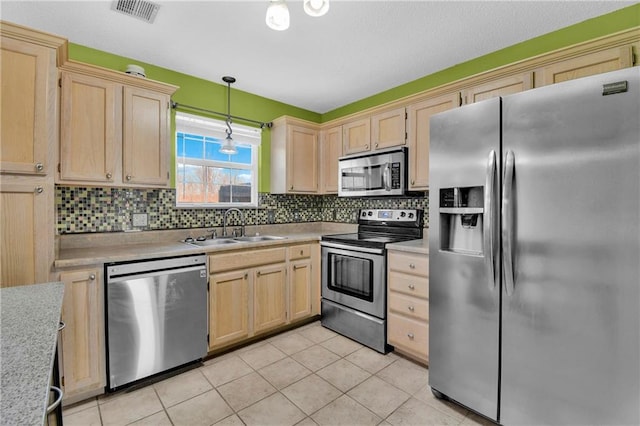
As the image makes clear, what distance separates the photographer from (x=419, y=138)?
277 cm

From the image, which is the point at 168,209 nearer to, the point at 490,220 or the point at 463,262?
the point at 463,262

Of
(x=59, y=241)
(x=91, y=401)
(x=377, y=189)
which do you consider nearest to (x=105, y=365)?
(x=91, y=401)

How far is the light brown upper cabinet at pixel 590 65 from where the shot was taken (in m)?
1.79

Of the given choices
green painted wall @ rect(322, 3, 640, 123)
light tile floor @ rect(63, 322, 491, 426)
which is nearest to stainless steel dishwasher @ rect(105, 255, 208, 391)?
light tile floor @ rect(63, 322, 491, 426)

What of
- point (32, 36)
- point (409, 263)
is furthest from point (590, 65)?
point (32, 36)

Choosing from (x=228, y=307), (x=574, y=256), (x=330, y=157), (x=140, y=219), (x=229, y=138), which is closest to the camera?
(x=574, y=256)

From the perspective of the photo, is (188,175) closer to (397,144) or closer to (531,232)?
(397,144)

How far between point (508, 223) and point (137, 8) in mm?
2672

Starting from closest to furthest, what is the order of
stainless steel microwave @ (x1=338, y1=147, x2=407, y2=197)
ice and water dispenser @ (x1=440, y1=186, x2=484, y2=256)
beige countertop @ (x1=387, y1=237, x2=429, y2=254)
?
1. ice and water dispenser @ (x1=440, y1=186, x2=484, y2=256)
2. beige countertop @ (x1=387, y1=237, x2=429, y2=254)
3. stainless steel microwave @ (x1=338, y1=147, x2=407, y2=197)

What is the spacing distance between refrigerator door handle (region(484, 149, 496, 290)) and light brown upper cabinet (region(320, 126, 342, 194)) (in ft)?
6.73

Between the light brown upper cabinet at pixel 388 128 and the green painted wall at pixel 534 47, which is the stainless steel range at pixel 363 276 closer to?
the light brown upper cabinet at pixel 388 128

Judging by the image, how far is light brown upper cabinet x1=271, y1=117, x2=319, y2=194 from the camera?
11.5 ft

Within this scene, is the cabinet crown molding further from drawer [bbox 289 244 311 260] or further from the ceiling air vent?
drawer [bbox 289 244 311 260]

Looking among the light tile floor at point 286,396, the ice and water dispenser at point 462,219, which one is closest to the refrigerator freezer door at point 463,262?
the ice and water dispenser at point 462,219
